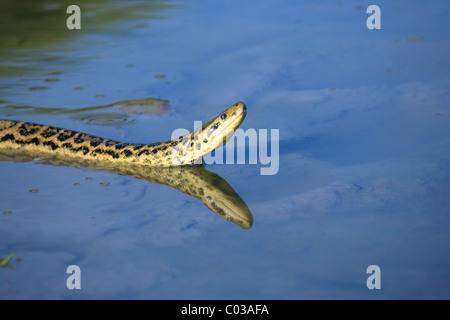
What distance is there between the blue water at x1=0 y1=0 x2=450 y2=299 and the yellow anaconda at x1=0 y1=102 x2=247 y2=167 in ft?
1.31

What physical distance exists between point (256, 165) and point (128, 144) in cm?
178

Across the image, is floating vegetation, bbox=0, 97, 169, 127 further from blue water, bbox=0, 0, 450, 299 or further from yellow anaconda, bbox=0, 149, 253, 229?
yellow anaconda, bbox=0, 149, 253, 229

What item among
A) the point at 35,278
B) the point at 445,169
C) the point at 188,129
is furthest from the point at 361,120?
the point at 35,278

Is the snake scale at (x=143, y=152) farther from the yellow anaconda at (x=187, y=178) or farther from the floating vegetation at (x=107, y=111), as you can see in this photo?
the floating vegetation at (x=107, y=111)

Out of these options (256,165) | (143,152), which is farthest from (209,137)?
(143,152)

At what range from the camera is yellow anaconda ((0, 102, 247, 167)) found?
7.78 metres

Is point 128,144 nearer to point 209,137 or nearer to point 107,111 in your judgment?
point 209,137

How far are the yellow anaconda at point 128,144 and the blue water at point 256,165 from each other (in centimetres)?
40

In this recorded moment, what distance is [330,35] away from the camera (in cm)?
1266

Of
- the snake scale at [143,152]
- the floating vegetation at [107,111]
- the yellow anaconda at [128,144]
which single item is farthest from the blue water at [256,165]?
the yellow anaconda at [128,144]

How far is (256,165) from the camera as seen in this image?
783 centimetres

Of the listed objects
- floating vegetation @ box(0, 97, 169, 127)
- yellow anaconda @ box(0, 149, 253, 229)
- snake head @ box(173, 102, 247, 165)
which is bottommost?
yellow anaconda @ box(0, 149, 253, 229)

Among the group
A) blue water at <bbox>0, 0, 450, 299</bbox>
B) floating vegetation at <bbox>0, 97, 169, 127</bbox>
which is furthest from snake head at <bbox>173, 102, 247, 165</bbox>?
floating vegetation at <bbox>0, 97, 169, 127</bbox>
